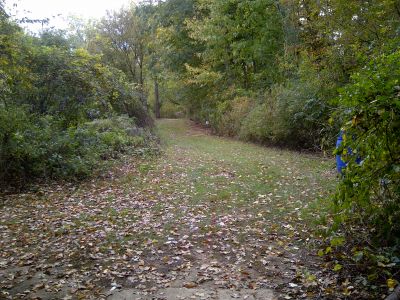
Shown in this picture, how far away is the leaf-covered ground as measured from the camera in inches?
179

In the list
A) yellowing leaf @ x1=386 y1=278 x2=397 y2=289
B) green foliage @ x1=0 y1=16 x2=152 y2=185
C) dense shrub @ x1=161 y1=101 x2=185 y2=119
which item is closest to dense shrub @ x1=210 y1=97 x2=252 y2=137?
green foliage @ x1=0 y1=16 x2=152 y2=185

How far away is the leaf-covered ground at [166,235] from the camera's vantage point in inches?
179


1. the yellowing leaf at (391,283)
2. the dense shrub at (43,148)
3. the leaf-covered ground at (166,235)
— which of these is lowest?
the leaf-covered ground at (166,235)

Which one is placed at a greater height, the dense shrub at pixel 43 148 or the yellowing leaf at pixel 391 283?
the dense shrub at pixel 43 148

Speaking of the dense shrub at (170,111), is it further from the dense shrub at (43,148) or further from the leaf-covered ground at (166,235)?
the leaf-covered ground at (166,235)

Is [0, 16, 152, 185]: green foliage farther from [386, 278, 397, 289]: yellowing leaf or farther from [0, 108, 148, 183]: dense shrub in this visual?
[386, 278, 397, 289]: yellowing leaf

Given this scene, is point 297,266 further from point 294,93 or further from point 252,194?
point 294,93

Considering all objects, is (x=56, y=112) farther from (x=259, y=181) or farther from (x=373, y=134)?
(x=373, y=134)

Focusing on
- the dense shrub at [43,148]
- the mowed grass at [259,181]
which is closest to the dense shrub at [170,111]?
the mowed grass at [259,181]

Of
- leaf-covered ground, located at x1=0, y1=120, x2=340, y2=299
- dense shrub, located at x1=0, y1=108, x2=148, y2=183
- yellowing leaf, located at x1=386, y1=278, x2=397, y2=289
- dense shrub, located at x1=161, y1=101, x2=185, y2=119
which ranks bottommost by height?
leaf-covered ground, located at x1=0, y1=120, x2=340, y2=299

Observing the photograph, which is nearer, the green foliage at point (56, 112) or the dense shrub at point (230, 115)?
the green foliage at point (56, 112)

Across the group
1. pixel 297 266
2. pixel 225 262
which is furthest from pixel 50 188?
pixel 297 266

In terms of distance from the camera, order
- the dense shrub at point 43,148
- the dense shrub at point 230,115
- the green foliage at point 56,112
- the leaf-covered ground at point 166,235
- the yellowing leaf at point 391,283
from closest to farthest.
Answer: the yellowing leaf at point 391,283, the leaf-covered ground at point 166,235, the dense shrub at point 43,148, the green foliage at point 56,112, the dense shrub at point 230,115

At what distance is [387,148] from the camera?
11.7 feet
